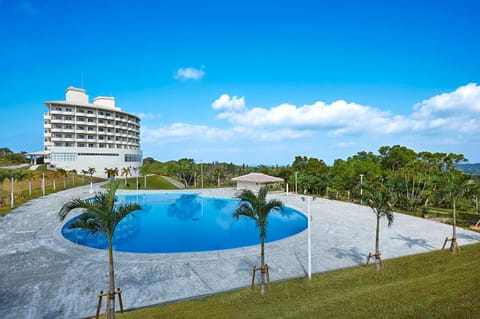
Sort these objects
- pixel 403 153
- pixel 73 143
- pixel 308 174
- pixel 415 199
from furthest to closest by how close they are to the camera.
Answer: pixel 73 143, pixel 308 174, pixel 403 153, pixel 415 199

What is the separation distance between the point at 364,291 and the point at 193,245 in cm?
1086

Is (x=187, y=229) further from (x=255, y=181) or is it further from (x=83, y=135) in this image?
(x=83, y=135)

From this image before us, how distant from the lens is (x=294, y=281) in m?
9.55

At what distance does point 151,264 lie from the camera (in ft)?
37.1

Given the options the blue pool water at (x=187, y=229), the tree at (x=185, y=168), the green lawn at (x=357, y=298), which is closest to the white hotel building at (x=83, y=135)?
the tree at (x=185, y=168)

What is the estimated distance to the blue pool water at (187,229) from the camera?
16.4 meters

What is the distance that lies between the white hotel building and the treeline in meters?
18.8

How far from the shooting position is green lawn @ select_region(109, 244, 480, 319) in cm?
568

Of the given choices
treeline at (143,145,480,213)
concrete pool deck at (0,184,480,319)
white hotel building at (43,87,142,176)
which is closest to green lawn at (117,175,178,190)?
treeline at (143,145,480,213)

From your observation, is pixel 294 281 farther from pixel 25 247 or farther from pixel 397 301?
pixel 25 247

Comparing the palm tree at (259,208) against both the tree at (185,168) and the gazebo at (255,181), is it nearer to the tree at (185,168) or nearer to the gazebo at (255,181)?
the gazebo at (255,181)

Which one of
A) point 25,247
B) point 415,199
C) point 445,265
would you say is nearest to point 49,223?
point 25,247

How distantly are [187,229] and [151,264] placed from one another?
9265 millimetres

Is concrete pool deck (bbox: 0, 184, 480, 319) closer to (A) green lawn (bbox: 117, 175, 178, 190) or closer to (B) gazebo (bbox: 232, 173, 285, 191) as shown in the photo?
(B) gazebo (bbox: 232, 173, 285, 191)
